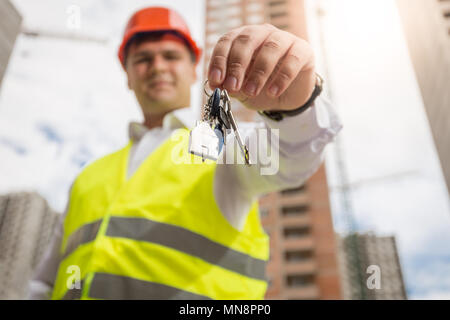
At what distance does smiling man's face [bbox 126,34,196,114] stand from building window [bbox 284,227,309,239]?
82.2 ft

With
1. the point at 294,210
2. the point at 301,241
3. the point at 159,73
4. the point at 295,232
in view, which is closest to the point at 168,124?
the point at 159,73

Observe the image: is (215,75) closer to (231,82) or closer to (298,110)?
(231,82)

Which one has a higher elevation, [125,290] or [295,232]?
[295,232]

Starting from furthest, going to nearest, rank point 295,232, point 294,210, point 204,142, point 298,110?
1. point 294,210
2. point 295,232
3. point 298,110
4. point 204,142

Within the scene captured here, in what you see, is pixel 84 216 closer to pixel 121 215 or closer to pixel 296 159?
pixel 121 215

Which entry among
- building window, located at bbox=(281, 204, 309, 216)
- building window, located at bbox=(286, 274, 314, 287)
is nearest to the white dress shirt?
building window, located at bbox=(286, 274, 314, 287)

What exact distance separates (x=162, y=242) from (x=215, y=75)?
0.52 metres

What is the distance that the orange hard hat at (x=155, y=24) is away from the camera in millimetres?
1060

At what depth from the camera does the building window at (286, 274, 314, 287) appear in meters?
22.9

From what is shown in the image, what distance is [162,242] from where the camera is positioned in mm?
758

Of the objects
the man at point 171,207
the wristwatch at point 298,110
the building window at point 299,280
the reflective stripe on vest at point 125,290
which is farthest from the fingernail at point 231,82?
the building window at point 299,280

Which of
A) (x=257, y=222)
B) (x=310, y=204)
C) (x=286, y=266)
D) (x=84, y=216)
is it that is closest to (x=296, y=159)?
(x=257, y=222)

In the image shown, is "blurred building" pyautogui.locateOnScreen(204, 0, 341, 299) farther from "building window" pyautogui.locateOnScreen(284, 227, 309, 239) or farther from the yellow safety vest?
the yellow safety vest
